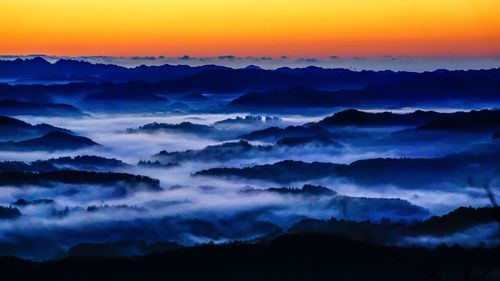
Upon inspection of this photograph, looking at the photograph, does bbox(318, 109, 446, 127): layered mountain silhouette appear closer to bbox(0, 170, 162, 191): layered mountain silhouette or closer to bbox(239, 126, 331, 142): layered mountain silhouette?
bbox(239, 126, 331, 142): layered mountain silhouette

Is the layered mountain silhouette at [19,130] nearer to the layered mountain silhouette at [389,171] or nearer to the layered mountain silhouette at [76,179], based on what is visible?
the layered mountain silhouette at [76,179]

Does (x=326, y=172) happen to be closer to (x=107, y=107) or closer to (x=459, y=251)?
(x=459, y=251)

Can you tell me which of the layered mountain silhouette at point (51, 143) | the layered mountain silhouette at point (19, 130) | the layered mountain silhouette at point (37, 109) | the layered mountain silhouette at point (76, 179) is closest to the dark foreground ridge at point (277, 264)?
the layered mountain silhouette at point (76, 179)

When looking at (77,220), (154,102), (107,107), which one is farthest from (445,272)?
(154,102)

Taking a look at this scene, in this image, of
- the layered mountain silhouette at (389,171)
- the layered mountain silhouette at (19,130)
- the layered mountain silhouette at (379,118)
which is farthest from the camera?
the layered mountain silhouette at (379,118)

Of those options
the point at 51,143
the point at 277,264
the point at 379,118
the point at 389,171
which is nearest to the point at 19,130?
the point at 51,143

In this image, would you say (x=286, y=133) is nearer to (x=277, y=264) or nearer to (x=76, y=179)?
(x=76, y=179)

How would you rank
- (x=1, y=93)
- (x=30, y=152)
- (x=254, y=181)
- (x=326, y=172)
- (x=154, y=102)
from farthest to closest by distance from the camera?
(x=154, y=102), (x=1, y=93), (x=30, y=152), (x=326, y=172), (x=254, y=181)

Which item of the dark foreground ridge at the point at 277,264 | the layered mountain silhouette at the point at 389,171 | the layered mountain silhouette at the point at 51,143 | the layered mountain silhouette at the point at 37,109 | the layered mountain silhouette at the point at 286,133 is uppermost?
the layered mountain silhouette at the point at 37,109

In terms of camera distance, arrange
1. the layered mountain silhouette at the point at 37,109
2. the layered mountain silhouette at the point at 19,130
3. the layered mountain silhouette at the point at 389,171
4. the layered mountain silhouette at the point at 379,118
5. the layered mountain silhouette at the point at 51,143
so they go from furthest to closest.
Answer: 1. the layered mountain silhouette at the point at 37,109
2. the layered mountain silhouette at the point at 379,118
3. the layered mountain silhouette at the point at 19,130
4. the layered mountain silhouette at the point at 51,143
5. the layered mountain silhouette at the point at 389,171

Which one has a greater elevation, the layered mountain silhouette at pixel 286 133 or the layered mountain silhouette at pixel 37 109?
the layered mountain silhouette at pixel 37 109
